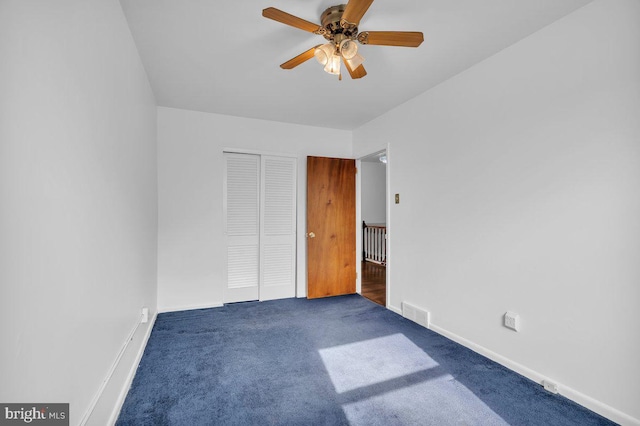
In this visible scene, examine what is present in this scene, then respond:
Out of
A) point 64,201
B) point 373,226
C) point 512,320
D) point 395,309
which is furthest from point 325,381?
point 373,226

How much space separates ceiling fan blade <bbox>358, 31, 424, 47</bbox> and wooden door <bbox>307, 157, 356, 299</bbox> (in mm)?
2353

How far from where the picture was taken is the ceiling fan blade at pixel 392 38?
175 centimetres

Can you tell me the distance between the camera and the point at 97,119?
1463mm

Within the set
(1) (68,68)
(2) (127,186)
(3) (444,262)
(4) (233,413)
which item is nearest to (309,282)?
(3) (444,262)

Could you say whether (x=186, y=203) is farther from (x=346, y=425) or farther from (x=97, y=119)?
(x=346, y=425)

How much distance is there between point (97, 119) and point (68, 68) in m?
0.35

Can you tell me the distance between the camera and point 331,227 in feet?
14.0

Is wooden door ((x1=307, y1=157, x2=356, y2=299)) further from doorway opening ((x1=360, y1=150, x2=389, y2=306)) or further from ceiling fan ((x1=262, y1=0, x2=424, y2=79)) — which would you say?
ceiling fan ((x1=262, y1=0, x2=424, y2=79))

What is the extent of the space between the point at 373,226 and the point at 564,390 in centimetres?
555

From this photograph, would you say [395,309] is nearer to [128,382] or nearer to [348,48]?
[128,382]

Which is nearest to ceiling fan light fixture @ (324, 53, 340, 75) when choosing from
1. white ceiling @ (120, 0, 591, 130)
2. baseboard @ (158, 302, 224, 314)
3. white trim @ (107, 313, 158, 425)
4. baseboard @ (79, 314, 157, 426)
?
white ceiling @ (120, 0, 591, 130)

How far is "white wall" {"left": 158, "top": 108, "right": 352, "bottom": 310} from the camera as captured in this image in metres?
3.57

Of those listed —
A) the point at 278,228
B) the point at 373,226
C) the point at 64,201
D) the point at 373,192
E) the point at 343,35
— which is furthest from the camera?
the point at 373,192

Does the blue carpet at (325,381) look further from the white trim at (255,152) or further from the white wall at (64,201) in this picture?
the white trim at (255,152)
